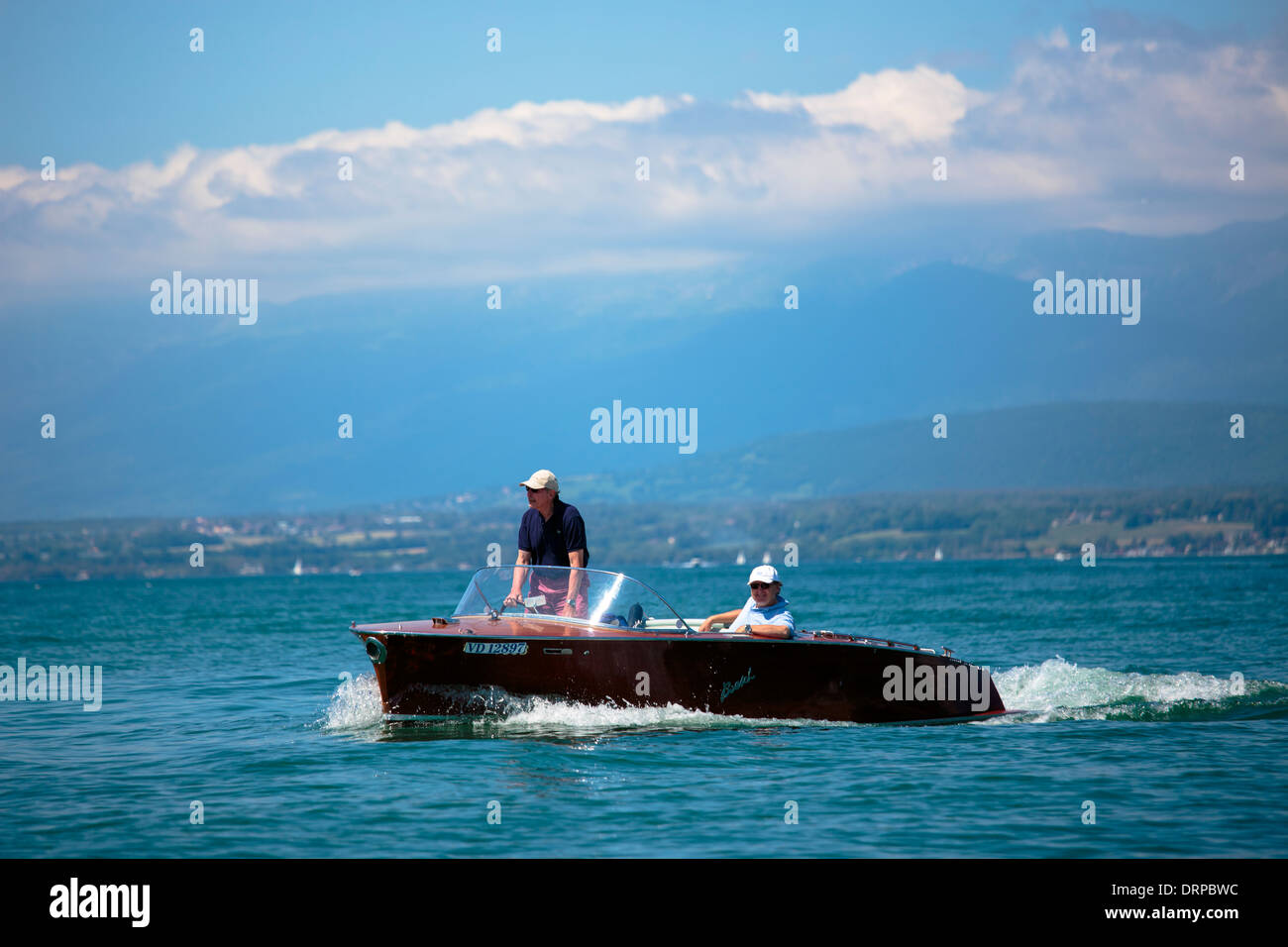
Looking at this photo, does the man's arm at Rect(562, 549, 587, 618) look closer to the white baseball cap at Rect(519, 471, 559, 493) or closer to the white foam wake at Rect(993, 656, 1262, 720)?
the white baseball cap at Rect(519, 471, 559, 493)

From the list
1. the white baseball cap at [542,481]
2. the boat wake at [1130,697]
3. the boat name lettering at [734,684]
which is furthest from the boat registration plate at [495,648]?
the boat wake at [1130,697]

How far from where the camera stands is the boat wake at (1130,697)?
17.1m

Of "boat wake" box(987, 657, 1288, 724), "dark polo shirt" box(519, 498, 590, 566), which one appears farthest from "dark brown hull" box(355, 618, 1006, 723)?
"boat wake" box(987, 657, 1288, 724)

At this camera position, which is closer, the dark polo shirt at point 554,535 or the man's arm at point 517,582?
the dark polo shirt at point 554,535

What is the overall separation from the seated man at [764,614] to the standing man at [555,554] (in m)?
1.45

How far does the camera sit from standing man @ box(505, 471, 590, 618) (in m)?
14.8

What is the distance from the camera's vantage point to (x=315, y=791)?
1270 centimetres

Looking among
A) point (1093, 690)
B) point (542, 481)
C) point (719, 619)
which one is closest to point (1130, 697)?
point (1093, 690)

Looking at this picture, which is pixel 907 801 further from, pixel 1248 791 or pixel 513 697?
pixel 513 697

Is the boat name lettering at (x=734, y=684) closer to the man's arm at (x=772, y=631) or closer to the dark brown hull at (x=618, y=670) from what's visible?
the dark brown hull at (x=618, y=670)
